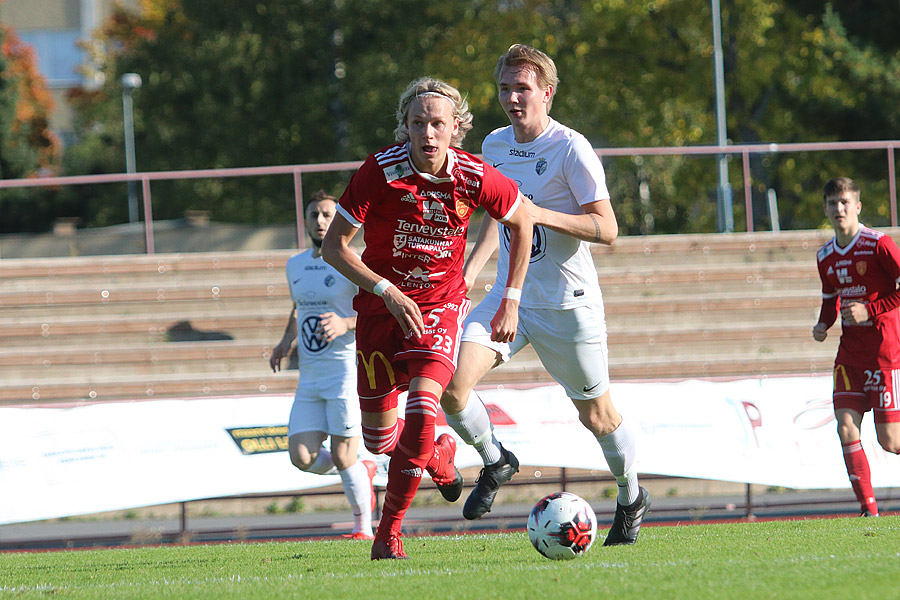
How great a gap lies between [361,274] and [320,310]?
3.48 m

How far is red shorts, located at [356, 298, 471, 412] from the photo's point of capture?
5.78 m

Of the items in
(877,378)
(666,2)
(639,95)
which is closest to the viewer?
(877,378)

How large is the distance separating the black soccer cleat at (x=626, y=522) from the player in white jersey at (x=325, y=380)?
2864 mm

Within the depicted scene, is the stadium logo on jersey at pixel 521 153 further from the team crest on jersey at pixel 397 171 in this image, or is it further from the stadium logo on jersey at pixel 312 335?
the stadium logo on jersey at pixel 312 335

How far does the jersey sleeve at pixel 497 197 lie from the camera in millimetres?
5602

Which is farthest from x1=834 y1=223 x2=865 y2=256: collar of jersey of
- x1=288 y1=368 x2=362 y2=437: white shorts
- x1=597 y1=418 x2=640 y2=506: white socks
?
x1=288 y1=368 x2=362 y2=437: white shorts

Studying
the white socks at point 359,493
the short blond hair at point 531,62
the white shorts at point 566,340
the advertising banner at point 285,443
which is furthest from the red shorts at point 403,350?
the advertising banner at point 285,443

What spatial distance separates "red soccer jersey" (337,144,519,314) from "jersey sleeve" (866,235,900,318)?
14.6 feet

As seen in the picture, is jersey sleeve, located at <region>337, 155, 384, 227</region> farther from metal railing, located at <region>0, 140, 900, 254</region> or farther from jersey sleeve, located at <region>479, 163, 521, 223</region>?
metal railing, located at <region>0, 140, 900, 254</region>

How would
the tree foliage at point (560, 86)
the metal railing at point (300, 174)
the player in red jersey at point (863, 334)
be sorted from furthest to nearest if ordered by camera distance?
the tree foliage at point (560, 86) → the metal railing at point (300, 174) → the player in red jersey at point (863, 334)

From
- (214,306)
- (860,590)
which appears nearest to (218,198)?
(214,306)

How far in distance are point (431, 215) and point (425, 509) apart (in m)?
7.16

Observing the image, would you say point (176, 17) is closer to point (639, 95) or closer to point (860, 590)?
point (639, 95)

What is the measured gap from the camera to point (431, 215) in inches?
222
